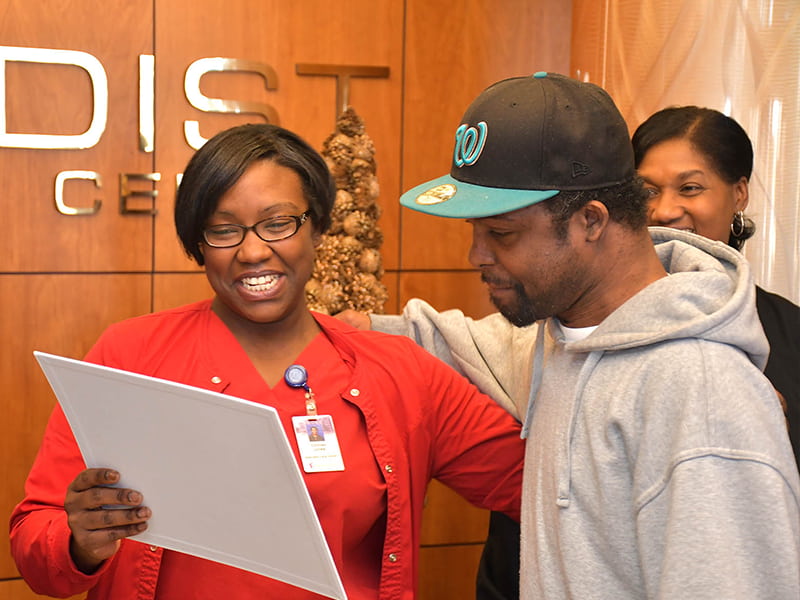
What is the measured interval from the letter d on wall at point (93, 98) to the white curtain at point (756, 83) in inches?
79.4

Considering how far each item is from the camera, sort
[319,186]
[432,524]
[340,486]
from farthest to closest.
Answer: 1. [432,524]
2. [319,186]
3. [340,486]

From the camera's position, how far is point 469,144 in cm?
151

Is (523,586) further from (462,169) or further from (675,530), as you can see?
(462,169)

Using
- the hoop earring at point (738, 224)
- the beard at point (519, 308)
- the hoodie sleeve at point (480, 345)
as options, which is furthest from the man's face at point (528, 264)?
the hoop earring at point (738, 224)

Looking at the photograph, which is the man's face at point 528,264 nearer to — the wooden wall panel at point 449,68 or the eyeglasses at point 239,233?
the eyeglasses at point 239,233

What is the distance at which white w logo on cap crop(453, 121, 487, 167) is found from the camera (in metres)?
1.48

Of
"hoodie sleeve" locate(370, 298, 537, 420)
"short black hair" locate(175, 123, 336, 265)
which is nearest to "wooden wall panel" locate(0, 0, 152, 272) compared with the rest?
"hoodie sleeve" locate(370, 298, 537, 420)

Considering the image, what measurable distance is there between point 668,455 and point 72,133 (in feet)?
9.85

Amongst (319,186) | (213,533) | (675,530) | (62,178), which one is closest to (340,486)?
(213,533)

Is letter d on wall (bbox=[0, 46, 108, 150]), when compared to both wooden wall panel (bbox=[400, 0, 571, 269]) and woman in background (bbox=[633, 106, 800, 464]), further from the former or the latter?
woman in background (bbox=[633, 106, 800, 464])

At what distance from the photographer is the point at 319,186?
2.02 meters

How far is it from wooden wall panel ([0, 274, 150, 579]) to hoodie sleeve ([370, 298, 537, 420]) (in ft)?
5.75

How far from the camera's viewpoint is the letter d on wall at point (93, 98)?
3.59 m

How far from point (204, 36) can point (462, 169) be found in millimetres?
2587
